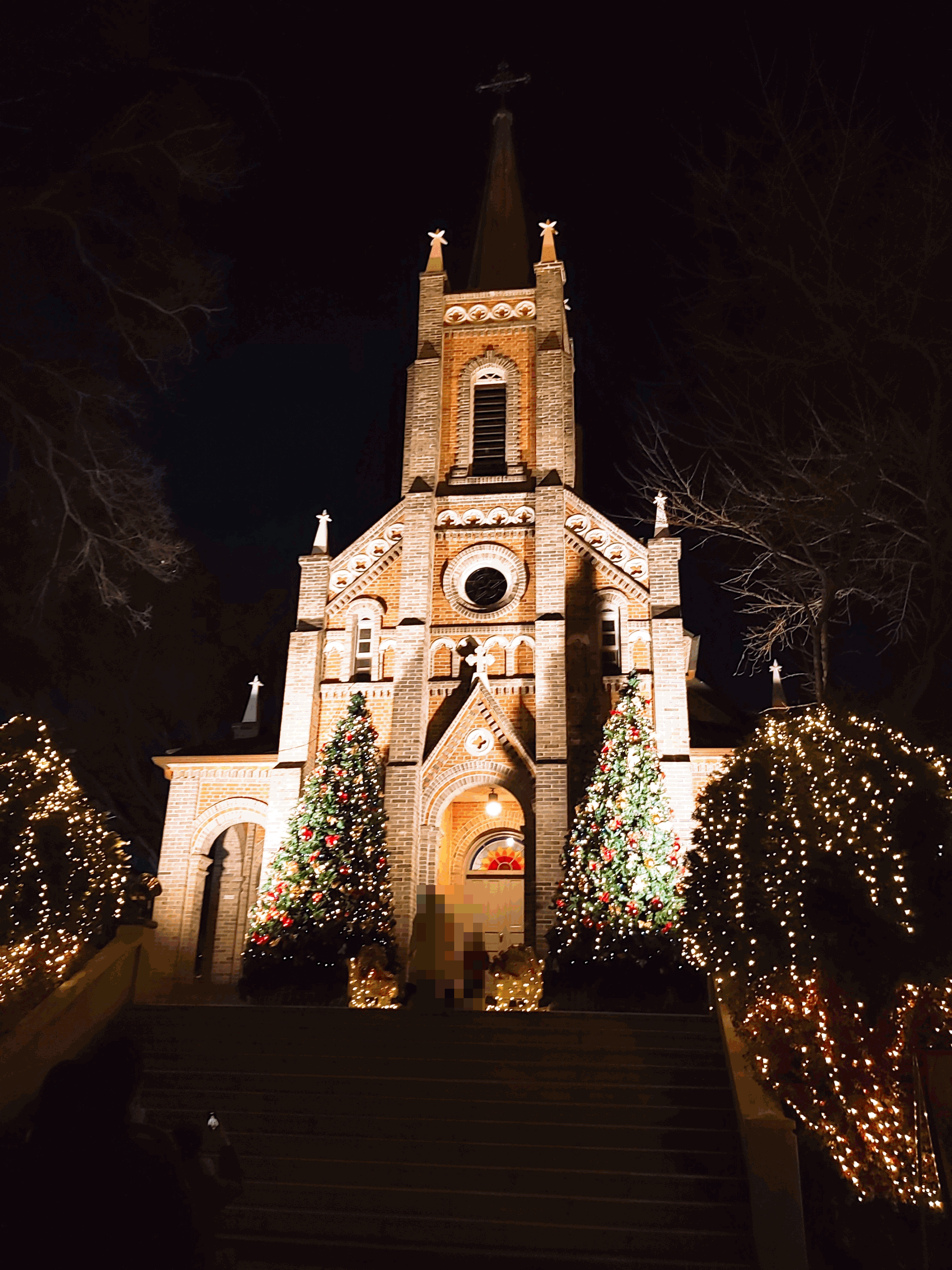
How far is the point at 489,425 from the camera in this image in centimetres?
2375

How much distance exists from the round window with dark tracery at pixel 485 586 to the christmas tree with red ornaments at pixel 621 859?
437 cm

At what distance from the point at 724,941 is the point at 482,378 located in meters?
16.7

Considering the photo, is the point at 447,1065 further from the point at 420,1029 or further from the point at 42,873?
the point at 42,873

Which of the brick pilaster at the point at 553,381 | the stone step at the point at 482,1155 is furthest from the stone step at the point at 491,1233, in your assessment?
the brick pilaster at the point at 553,381

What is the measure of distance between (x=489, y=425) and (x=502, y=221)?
8.25m

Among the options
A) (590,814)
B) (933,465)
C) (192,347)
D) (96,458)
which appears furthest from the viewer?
(590,814)

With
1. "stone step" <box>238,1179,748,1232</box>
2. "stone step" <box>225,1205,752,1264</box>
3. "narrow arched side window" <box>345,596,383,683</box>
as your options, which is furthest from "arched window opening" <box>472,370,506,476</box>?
"stone step" <box>225,1205,752,1264</box>

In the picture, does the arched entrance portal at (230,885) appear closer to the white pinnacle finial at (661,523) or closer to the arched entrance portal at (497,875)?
the arched entrance portal at (497,875)

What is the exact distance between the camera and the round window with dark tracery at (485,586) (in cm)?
2158

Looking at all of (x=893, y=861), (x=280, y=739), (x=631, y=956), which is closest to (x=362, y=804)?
(x=280, y=739)

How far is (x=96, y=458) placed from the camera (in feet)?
41.0

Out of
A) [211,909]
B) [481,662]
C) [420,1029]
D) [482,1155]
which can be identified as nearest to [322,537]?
[481,662]

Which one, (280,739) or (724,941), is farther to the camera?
(280,739)

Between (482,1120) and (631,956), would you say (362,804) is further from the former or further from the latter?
(482,1120)
